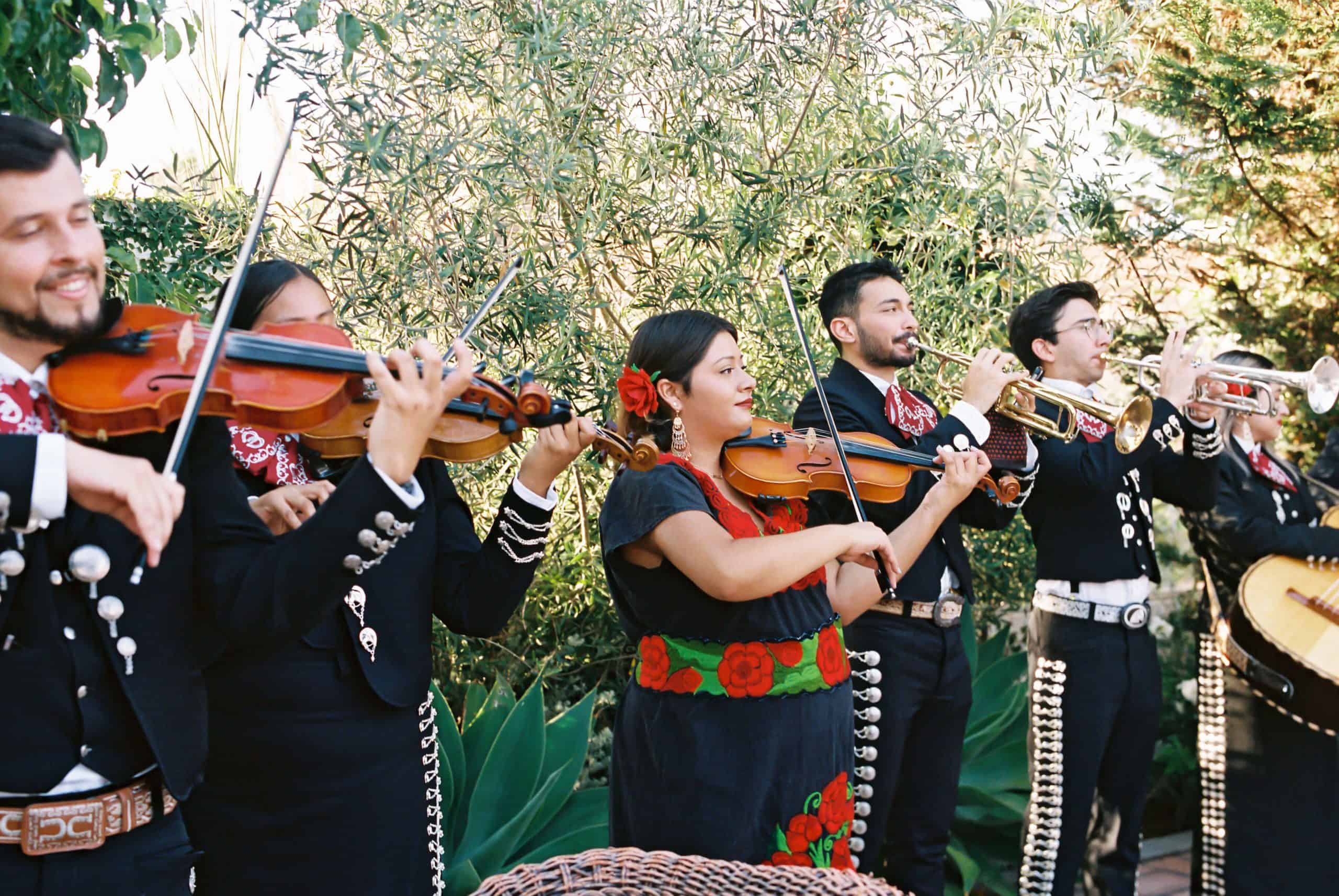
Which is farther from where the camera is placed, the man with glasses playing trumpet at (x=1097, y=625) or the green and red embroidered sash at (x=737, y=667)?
the man with glasses playing trumpet at (x=1097, y=625)

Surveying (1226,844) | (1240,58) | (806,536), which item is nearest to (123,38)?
(806,536)

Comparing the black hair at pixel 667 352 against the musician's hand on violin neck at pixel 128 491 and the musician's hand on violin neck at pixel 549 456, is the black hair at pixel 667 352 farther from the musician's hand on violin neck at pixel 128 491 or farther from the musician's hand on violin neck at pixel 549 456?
the musician's hand on violin neck at pixel 128 491

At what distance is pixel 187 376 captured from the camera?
1.51 metres

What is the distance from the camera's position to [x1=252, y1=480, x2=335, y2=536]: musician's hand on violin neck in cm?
199

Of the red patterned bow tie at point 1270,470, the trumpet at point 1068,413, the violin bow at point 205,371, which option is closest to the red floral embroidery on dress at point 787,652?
the trumpet at point 1068,413

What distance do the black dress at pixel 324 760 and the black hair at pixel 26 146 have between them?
78 cm

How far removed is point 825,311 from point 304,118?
1527 mm

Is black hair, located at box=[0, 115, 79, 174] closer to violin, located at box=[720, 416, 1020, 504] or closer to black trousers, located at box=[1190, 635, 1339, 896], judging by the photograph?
violin, located at box=[720, 416, 1020, 504]

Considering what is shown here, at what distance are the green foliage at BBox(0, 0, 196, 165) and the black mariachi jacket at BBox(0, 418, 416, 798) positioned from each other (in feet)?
3.73

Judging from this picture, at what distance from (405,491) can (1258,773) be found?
3343 mm

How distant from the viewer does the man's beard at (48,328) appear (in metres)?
1.45

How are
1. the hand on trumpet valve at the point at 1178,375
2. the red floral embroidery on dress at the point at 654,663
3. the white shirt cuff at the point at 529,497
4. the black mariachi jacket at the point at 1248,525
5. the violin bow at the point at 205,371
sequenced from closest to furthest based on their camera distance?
the violin bow at the point at 205,371 → the white shirt cuff at the point at 529,497 → the red floral embroidery on dress at the point at 654,663 → the hand on trumpet valve at the point at 1178,375 → the black mariachi jacket at the point at 1248,525

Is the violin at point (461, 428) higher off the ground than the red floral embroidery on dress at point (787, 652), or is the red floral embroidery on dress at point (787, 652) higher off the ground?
the violin at point (461, 428)

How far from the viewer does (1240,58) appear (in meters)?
5.51
